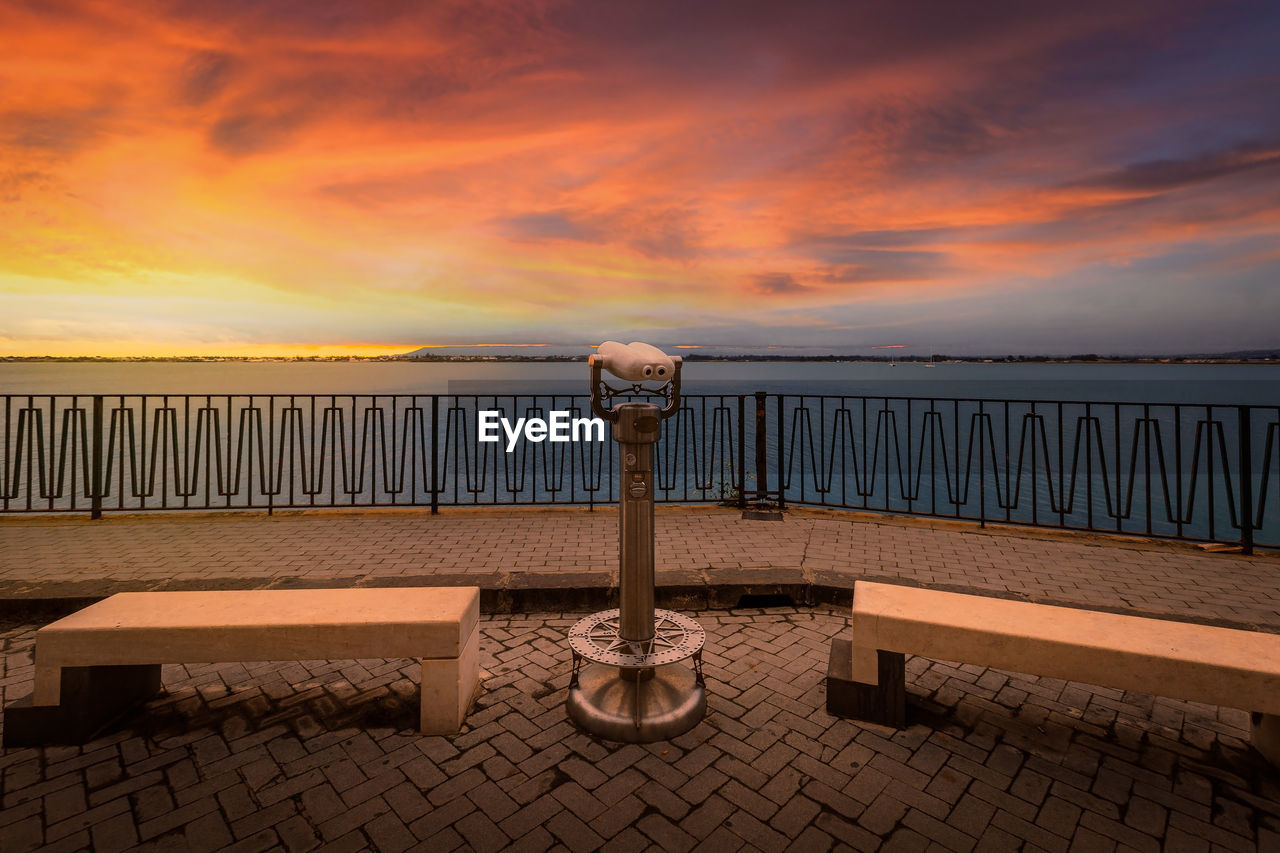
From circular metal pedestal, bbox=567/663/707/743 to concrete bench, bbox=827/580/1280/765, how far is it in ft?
2.46

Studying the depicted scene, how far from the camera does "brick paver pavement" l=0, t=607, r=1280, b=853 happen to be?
2406mm

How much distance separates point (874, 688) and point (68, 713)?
3.90 metres

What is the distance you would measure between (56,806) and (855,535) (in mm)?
6039

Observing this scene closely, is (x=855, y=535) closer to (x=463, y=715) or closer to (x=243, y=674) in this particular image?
(x=463, y=715)

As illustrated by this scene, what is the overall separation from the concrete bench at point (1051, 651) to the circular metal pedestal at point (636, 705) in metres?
0.75

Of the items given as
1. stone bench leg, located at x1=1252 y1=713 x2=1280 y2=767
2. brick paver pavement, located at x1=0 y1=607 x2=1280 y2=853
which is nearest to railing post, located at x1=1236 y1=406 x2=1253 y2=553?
brick paver pavement, located at x1=0 y1=607 x2=1280 y2=853

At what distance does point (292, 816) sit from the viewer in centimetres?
251

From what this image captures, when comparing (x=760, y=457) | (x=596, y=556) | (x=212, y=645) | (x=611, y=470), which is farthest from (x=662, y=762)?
(x=760, y=457)

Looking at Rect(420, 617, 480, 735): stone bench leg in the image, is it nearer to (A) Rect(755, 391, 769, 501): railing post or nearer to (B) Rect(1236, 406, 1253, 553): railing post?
(A) Rect(755, 391, 769, 501): railing post

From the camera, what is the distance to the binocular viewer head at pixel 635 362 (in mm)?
3049

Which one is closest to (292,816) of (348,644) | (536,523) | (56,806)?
(348,644)

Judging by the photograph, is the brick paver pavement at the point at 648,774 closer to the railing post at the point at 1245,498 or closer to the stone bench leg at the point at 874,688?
the stone bench leg at the point at 874,688

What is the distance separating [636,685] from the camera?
312 cm

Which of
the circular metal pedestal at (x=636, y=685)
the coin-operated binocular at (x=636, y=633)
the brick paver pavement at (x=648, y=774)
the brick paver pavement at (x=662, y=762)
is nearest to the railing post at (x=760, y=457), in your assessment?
the brick paver pavement at (x=662, y=762)
